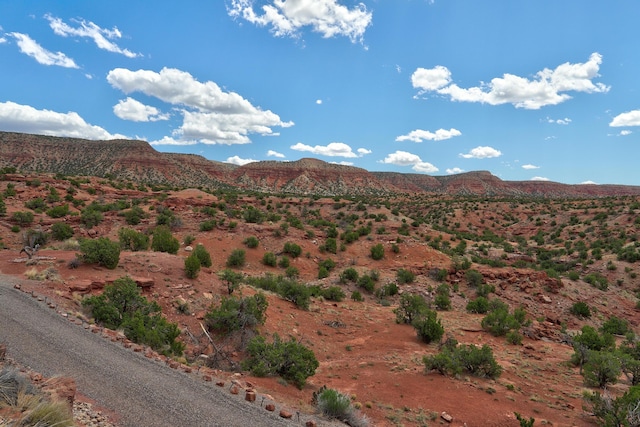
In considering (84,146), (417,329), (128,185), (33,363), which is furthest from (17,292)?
(84,146)

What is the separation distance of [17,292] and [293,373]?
393 inches

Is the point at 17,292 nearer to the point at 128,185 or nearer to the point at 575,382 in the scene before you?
the point at 575,382

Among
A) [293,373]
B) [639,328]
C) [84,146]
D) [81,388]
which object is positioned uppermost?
[84,146]

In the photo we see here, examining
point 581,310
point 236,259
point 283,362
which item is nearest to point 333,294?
point 236,259

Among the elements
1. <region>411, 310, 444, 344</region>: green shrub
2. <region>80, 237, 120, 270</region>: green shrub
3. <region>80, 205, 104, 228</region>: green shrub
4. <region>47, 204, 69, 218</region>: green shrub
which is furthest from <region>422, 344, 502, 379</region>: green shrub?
<region>47, 204, 69, 218</region>: green shrub

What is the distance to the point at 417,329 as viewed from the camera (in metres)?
16.4

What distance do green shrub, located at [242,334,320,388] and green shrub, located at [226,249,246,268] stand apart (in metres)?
15.0

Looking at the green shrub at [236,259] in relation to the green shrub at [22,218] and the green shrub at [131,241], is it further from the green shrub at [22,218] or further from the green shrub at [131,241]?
the green shrub at [22,218]

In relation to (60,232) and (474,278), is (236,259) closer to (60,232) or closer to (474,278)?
(60,232)

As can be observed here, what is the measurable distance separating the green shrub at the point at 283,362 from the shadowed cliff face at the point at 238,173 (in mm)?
88898

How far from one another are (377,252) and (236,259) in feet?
39.4

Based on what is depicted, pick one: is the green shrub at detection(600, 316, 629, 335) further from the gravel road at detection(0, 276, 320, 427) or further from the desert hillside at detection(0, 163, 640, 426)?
the gravel road at detection(0, 276, 320, 427)

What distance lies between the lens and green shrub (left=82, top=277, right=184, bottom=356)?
10.3 metres

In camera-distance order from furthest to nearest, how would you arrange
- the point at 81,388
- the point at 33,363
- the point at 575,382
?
the point at 575,382
the point at 33,363
the point at 81,388
